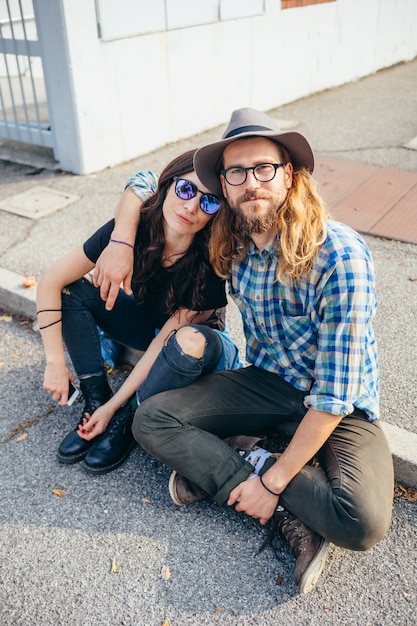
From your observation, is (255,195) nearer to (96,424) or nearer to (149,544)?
(96,424)

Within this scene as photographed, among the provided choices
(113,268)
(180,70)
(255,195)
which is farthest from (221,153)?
(180,70)

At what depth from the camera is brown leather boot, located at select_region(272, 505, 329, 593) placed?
8.07ft

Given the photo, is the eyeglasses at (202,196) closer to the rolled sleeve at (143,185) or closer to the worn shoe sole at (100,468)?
the rolled sleeve at (143,185)

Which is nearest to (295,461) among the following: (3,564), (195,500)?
(195,500)

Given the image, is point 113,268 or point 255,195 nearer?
point 255,195

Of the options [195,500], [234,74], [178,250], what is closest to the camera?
[195,500]

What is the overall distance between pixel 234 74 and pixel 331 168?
7.07 feet

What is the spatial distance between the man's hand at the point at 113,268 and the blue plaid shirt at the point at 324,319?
0.53m

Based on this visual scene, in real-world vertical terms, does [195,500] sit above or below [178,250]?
below

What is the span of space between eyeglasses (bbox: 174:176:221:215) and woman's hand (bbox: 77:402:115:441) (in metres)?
1.14

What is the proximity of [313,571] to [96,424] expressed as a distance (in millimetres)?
1297

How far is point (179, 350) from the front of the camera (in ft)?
9.48

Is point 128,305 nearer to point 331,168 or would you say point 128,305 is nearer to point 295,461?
point 295,461

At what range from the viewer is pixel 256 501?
2.62m
